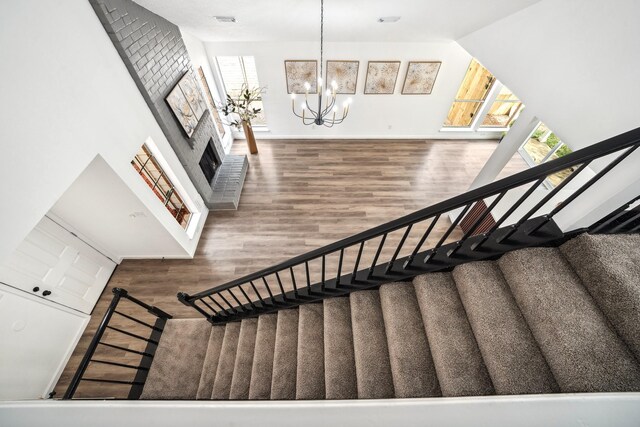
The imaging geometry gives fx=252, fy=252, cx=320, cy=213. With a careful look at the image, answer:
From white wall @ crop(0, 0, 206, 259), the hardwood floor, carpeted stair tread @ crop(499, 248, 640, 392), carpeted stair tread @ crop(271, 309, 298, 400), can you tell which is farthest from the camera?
the hardwood floor

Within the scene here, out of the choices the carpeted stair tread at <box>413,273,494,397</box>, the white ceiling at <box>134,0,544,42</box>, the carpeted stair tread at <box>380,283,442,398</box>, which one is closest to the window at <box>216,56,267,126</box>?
the white ceiling at <box>134,0,544,42</box>

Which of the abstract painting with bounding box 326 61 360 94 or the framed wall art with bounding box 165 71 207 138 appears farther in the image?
the abstract painting with bounding box 326 61 360 94

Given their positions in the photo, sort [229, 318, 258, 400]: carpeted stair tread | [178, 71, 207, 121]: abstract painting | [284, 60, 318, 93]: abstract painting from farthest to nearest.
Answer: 1. [284, 60, 318, 93]: abstract painting
2. [178, 71, 207, 121]: abstract painting
3. [229, 318, 258, 400]: carpeted stair tread

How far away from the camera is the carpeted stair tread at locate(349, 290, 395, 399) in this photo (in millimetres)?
1649

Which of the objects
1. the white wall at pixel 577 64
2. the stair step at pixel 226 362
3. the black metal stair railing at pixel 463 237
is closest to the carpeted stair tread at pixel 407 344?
the black metal stair railing at pixel 463 237

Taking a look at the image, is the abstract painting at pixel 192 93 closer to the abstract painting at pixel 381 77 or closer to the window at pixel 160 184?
the window at pixel 160 184

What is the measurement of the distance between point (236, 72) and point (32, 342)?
5.37 meters

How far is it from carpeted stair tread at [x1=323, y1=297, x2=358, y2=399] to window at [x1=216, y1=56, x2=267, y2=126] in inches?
191

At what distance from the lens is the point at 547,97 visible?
259 centimetres

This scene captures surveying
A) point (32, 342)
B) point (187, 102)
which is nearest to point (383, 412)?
point (32, 342)

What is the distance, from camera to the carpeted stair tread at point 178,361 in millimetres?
2602

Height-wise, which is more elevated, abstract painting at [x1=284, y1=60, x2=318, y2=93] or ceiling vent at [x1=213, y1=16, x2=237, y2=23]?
abstract painting at [x1=284, y1=60, x2=318, y2=93]

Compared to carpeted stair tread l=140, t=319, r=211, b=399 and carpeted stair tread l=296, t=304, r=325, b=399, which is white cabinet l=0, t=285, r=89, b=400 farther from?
carpeted stair tread l=296, t=304, r=325, b=399

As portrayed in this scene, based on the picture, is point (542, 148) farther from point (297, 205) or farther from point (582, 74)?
point (297, 205)
